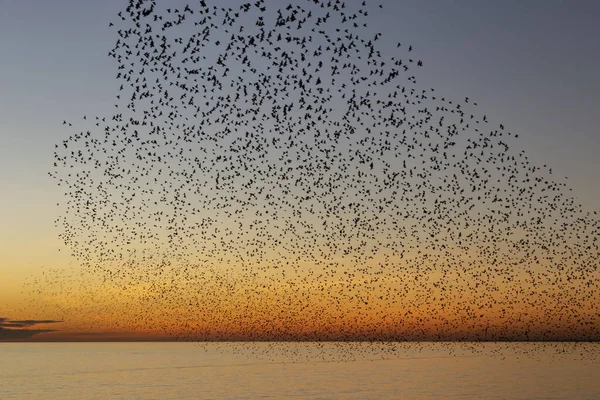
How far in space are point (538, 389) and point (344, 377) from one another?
25.7 m

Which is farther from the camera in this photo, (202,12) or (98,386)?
(98,386)

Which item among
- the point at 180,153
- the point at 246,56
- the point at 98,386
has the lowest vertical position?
the point at 98,386

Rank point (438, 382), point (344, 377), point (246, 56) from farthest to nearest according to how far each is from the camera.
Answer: point (344, 377) → point (438, 382) → point (246, 56)

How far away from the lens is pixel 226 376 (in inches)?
3920

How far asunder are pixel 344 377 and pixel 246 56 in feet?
232

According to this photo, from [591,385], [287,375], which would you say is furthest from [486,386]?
[287,375]

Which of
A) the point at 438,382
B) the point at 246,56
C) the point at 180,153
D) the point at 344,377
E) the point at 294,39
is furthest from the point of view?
the point at 344,377

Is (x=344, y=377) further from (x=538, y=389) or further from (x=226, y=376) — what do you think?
(x=538, y=389)

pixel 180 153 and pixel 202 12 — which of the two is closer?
pixel 202 12

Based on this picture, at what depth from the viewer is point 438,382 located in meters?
85.9

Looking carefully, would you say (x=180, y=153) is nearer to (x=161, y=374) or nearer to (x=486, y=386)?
(x=486, y=386)

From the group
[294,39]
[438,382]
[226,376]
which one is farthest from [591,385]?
[294,39]

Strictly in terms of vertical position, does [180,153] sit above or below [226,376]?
above

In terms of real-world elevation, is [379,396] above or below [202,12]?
below
